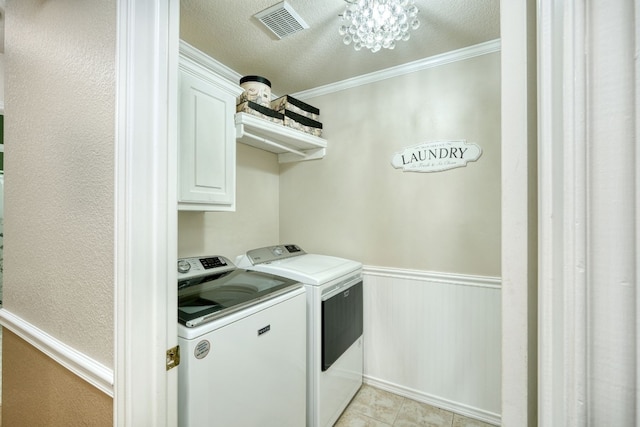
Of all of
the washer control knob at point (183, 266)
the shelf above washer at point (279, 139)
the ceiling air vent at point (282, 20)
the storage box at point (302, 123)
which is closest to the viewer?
the ceiling air vent at point (282, 20)

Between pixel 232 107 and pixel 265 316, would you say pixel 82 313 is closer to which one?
pixel 265 316

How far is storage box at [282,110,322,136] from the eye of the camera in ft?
7.00

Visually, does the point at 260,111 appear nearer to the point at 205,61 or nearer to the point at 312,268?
the point at 205,61

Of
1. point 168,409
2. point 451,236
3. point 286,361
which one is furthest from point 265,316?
point 451,236

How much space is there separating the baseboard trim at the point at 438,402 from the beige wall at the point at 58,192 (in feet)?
6.22

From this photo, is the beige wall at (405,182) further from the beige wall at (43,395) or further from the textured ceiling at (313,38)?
the beige wall at (43,395)

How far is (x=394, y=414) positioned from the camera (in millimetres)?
1913

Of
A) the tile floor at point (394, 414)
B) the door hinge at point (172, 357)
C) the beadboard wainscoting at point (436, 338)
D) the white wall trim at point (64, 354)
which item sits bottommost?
the tile floor at point (394, 414)

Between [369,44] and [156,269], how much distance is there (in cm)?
143

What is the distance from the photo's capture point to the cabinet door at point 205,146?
1397 mm

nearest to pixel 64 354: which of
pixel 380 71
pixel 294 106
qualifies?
pixel 294 106

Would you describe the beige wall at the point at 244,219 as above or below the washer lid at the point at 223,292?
above

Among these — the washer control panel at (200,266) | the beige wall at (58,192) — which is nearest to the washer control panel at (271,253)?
the washer control panel at (200,266)

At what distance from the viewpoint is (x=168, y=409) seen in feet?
2.83
